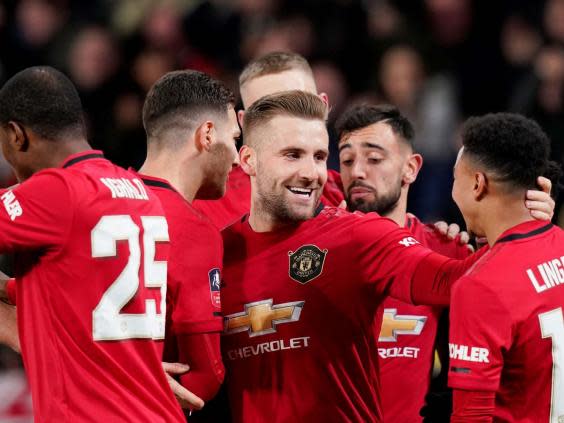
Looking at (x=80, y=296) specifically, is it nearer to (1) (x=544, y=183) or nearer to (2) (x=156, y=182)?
(2) (x=156, y=182)

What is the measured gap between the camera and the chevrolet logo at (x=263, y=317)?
4.26 metres

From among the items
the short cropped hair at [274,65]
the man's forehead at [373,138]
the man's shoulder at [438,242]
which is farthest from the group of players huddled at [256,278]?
the short cropped hair at [274,65]

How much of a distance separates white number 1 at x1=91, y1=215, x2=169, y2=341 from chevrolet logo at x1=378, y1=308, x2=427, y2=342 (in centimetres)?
145

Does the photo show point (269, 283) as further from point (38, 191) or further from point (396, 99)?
point (396, 99)

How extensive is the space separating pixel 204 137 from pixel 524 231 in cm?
143

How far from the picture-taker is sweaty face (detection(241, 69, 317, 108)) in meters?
5.89

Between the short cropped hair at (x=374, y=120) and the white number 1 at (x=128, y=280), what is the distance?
6.56 ft

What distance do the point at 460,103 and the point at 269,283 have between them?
515 cm

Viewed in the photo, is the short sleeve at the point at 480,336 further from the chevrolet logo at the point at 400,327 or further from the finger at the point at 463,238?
the finger at the point at 463,238

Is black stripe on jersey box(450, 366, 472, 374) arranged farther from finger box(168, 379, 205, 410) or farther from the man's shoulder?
the man's shoulder

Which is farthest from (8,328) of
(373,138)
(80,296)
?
(373,138)

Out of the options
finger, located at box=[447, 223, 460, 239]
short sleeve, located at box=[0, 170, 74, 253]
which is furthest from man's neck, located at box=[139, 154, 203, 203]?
finger, located at box=[447, 223, 460, 239]

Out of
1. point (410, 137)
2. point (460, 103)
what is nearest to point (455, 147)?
point (460, 103)

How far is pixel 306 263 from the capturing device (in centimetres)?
430
